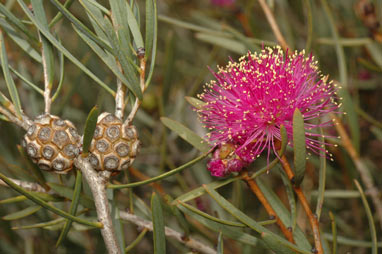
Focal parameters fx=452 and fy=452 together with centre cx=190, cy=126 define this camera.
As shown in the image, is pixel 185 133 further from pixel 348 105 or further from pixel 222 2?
pixel 222 2

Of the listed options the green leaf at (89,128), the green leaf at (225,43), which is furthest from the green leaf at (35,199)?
the green leaf at (225,43)

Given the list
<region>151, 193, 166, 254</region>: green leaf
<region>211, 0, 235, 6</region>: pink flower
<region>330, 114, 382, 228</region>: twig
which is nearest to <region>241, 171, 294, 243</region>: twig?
<region>151, 193, 166, 254</region>: green leaf

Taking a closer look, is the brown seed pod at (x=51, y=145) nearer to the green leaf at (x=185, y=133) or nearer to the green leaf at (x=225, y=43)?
the green leaf at (x=185, y=133)

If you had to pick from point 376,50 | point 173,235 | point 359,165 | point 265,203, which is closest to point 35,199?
point 173,235

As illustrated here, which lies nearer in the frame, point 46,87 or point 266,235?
point 266,235

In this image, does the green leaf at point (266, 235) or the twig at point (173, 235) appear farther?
the twig at point (173, 235)

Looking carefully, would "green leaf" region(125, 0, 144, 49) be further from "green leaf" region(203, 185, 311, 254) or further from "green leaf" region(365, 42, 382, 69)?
"green leaf" region(365, 42, 382, 69)
